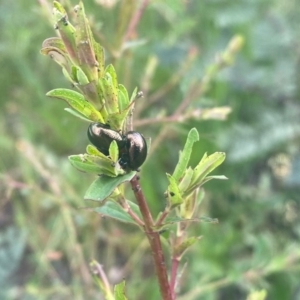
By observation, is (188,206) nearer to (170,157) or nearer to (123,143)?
(123,143)

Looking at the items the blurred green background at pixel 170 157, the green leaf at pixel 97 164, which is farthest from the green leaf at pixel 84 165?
the blurred green background at pixel 170 157

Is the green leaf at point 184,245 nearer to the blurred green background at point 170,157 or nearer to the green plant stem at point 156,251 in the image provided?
the green plant stem at point 156,251

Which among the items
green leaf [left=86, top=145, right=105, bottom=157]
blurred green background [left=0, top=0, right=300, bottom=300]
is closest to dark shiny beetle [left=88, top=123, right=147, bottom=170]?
green leaf [left=86, top=145, right=105, bottom=157]

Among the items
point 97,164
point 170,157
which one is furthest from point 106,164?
point 170,157

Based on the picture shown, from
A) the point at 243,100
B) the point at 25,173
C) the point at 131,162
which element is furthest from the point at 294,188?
the point at 131,162

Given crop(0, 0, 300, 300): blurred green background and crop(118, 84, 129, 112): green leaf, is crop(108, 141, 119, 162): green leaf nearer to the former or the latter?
crop(118, 84, 129, 112): green leaf
